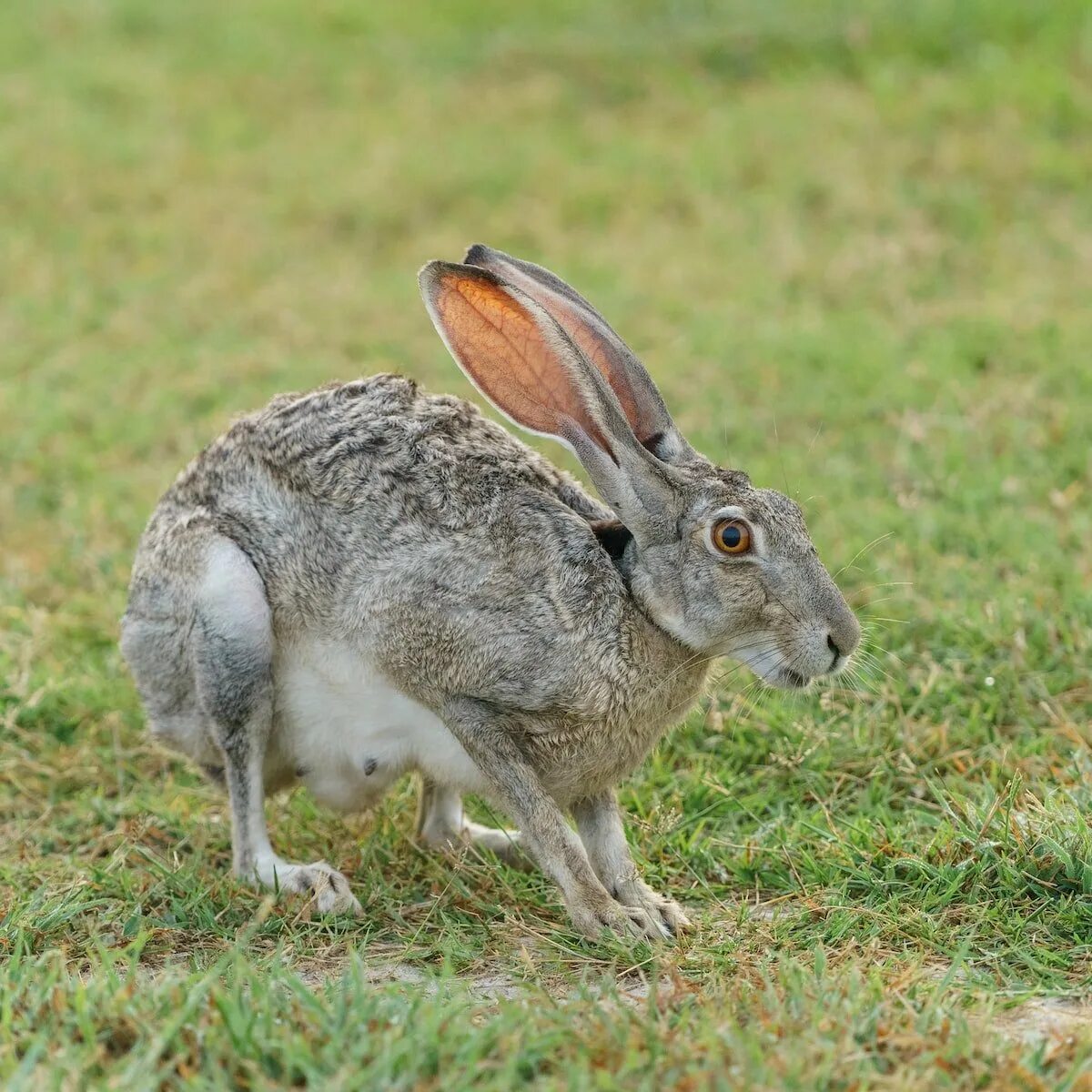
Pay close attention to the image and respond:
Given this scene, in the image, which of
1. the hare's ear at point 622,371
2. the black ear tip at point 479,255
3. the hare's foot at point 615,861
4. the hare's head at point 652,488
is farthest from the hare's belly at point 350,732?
the black ear tip at point 479,255

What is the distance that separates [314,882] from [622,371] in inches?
61.6

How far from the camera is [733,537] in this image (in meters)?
4.20

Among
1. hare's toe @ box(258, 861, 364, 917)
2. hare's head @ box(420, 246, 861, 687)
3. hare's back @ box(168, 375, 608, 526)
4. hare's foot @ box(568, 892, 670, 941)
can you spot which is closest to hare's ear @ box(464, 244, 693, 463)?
hare's head @ box(420, 246, 861, 687)

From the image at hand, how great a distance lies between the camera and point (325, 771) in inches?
180

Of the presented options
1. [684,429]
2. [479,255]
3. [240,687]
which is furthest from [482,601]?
[684,429]

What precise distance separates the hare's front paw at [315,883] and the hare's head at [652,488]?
1.06 m

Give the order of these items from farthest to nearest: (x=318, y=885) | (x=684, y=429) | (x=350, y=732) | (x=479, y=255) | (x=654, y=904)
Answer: (x=684, y=429)
(x=479, y=255)
(x=350, y=732)
(x=318, y=885)
(x=654, y=904)

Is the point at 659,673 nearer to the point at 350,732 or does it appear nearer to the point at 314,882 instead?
the point at 350,732

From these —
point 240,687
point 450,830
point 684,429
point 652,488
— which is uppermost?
point 652,488

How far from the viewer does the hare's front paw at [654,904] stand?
412 centimetres

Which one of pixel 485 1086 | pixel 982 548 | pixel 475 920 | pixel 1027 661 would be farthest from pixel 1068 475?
pixel 485 1086

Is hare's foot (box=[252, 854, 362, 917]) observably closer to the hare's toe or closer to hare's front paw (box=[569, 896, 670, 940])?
the hare's toe

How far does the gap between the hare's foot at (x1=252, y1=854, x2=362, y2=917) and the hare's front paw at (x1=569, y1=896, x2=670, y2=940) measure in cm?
60

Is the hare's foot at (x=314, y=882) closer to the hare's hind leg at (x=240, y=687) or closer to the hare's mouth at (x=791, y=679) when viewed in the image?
the hare's hind leg at (x=240, y=687)
